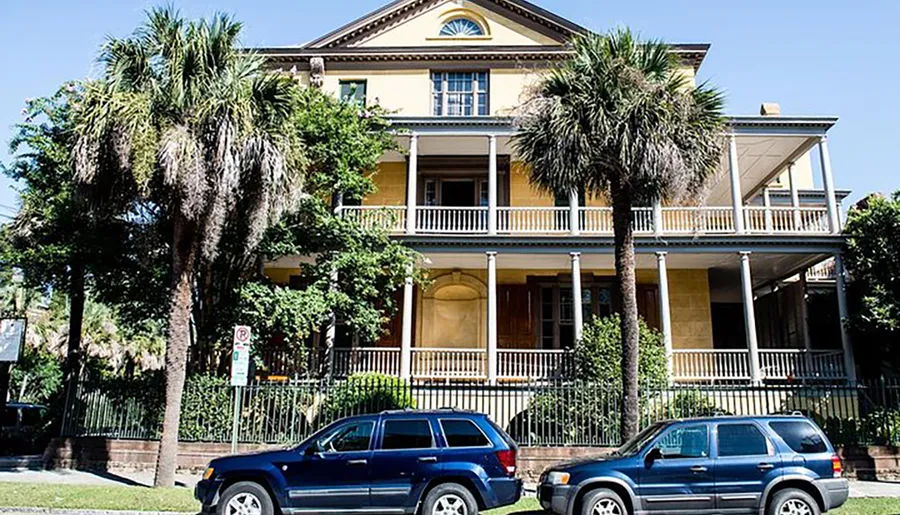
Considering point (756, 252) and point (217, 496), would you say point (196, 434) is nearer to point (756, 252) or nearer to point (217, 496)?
point (217, 496)

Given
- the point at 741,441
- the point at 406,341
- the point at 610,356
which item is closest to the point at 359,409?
the point at 406,341

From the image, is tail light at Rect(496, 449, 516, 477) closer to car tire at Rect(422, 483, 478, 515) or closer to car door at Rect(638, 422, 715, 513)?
car tire at Rect(422, 483, 478, 515)

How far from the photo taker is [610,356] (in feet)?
53.2

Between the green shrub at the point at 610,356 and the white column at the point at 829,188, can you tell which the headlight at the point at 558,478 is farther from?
the white column at the point at 829,188

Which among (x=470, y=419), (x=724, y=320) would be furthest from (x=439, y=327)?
(x=470, y=419)

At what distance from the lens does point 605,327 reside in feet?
55.1

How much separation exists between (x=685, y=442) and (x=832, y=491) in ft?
6.16

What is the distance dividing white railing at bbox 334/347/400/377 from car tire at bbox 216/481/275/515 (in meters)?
9.91

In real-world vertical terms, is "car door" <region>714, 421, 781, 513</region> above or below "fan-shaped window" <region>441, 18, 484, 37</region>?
below

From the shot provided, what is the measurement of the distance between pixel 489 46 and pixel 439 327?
990 centimetres

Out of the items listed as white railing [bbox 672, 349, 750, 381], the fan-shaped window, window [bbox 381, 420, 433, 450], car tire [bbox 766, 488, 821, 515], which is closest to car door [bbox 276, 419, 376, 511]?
window [bbox 381, 420, 433, 450]

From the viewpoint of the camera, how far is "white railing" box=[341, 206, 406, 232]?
18469 mm

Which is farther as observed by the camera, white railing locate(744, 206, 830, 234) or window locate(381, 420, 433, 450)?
white railing locate(744, 206, 830, 234)

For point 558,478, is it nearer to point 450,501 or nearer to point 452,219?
point 450,501
